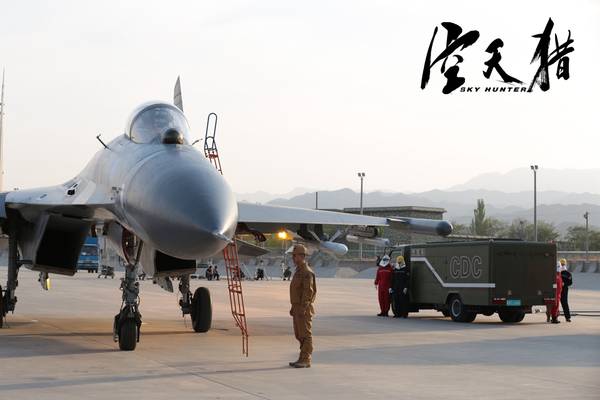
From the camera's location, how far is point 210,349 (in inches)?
534

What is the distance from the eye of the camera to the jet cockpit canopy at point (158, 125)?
13391mm

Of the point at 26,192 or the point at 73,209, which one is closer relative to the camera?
the point at 73,209

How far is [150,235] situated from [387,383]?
143 inches

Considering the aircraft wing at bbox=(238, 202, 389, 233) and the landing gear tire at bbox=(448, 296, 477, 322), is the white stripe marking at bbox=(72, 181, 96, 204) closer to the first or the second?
the aircraft wing at bbox=(238, 202, 389, 233)

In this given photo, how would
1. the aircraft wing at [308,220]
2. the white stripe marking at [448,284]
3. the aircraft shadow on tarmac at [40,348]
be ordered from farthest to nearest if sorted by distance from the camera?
the white stripe marking at [448,284] < the aircraft wing at [308,220] < the aircraft shadow on tarmac at [40,348]

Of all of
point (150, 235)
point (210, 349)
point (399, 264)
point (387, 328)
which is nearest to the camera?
point (150, 235)

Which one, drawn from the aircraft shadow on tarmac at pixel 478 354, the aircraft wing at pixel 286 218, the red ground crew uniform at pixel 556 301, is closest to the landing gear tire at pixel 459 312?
the red ground crew uniform at pixel 556 301

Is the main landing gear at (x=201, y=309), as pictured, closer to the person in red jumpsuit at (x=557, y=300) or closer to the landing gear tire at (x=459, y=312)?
the landing gear tire at (x=459, y=312)

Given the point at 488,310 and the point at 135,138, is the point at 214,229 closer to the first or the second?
the point at 135,138

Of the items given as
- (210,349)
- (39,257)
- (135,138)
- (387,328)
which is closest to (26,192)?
(39,257)

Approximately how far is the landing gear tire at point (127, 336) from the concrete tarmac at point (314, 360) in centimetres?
15

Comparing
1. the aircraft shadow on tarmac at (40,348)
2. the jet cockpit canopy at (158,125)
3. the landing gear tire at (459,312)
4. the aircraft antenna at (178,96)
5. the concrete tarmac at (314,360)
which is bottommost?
the aircraft shadow on tarmac at (40,348)

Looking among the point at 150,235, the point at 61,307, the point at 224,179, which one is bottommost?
the point at 61,307

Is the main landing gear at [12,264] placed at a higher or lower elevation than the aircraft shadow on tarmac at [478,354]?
higher
